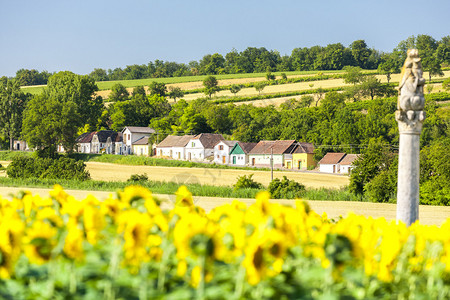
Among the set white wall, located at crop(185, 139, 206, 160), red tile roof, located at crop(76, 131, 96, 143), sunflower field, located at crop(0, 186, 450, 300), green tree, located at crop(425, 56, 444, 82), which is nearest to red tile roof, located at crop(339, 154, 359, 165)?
white wall, located at crop(185, 139, 206, 160)

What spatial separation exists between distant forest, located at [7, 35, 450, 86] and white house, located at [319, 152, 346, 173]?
178 ft

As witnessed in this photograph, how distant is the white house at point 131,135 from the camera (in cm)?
8144

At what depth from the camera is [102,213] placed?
3.66 m

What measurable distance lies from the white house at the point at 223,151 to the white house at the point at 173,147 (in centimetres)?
556

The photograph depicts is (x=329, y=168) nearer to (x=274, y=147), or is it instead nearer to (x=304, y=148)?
(x=304, y=148)

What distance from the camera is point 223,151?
70625 millimetres

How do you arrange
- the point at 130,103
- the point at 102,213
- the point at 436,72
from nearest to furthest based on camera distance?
the point at 102,213 → the point at 130,103 → the point at 436,72

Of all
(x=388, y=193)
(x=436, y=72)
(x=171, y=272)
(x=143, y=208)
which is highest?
(x=436, y=72)

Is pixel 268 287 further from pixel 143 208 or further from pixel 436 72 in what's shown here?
pixel 436 72

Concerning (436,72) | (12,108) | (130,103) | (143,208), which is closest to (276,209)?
(143,208)

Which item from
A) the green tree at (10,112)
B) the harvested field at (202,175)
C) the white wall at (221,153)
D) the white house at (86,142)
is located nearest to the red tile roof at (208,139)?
the white wall at (221,153)

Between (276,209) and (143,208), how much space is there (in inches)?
40.3

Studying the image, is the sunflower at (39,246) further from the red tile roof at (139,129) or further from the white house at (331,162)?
the red tile roof at (139,129)

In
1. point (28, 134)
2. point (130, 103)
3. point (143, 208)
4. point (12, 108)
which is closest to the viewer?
point (143, 208)
